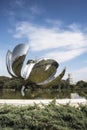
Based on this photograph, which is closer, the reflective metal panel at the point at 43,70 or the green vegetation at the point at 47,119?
the green vegetation at the point at 47,119

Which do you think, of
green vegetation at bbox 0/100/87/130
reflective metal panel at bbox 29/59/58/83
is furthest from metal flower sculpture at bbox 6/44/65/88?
green vegetation at bbox 0/100/87/130

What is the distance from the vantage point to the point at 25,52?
23453 millimetres

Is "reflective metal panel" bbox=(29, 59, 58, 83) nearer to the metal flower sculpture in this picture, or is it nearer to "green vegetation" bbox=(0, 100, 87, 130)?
the metal flower sculpture

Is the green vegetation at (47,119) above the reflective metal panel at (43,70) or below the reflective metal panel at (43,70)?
below

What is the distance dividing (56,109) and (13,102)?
2.79m

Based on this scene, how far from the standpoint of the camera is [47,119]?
6.47m

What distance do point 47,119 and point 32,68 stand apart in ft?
58.4

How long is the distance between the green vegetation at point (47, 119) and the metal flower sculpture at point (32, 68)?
16545mm

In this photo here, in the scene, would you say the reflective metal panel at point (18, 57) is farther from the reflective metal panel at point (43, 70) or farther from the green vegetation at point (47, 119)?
the green vegetation at point (47, 119)

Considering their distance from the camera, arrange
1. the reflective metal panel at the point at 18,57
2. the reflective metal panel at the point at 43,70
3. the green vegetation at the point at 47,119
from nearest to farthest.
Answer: the green vegetation at the point at 47,119
the reflective metal panel at the point at 18,57
the reflective metal panel at the point at 43,70

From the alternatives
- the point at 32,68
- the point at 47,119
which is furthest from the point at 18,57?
the point at 47,119

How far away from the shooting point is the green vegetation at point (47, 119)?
21.0 ft

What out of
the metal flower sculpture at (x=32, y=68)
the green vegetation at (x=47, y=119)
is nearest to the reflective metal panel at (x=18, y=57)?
the metal flower sculpture at (x=32, y=68)

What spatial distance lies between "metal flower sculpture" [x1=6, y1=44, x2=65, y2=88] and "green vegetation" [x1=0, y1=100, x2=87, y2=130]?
651 inches
